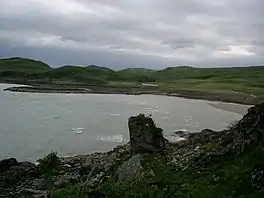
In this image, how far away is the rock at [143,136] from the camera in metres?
28.2

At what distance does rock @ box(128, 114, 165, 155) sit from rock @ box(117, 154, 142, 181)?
1.86m

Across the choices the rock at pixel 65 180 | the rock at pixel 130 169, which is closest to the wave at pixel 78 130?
the rock at pixel 65 180

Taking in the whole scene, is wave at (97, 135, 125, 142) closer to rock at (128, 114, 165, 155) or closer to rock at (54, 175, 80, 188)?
rock at (54, 175, 80, 188)

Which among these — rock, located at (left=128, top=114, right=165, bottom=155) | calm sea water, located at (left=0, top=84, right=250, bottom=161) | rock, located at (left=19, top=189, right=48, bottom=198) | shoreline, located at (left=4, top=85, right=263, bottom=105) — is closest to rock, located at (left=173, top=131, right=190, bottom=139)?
calm sea water, located at (left=0, top=84, right=250, bottom=161)

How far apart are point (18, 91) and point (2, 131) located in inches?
3420

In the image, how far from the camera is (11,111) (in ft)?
313

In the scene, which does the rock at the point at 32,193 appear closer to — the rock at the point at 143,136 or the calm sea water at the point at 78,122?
the rock at the point at 143,136

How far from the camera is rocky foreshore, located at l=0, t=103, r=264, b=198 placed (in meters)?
18.4

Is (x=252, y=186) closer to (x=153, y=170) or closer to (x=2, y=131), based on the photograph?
(x=153, y=170)

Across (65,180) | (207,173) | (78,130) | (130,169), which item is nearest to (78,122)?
(78,130)

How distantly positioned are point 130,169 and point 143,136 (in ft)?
15.3

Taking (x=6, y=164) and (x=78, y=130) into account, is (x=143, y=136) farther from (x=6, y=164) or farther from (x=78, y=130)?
(x=78, y=130)

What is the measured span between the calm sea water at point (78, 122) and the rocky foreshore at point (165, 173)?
16911mm

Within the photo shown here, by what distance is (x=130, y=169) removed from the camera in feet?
80.2
